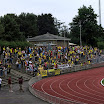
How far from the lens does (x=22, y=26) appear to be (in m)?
65.2

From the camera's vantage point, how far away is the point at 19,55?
2711cm

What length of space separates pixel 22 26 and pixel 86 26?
870 inches

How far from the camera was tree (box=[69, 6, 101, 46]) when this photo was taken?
54.9 metres

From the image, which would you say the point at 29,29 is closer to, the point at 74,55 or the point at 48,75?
the point at 74,55

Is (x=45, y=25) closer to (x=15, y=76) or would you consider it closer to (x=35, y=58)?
(x=35, y=58)

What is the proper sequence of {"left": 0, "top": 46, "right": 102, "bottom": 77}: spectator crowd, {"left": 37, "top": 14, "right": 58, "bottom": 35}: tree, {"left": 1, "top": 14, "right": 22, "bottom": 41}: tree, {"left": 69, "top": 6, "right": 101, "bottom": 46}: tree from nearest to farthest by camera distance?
{"left": 0, "top": 46, "right": 102, "bottom": 77}: spectator crowd, {"left": 1, "top": 14, "right": 22, "bottom": 41}: tree, {"left": 69, "top": 6, "right": 101, "bottom": 46}: tree, {"left": 37, "top": 14, "right": 58, "bottom": 35}: tree

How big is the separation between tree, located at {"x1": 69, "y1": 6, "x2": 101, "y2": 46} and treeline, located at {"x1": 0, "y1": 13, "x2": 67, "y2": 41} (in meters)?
5.65

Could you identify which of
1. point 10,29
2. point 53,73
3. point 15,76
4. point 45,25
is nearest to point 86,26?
point 10,29

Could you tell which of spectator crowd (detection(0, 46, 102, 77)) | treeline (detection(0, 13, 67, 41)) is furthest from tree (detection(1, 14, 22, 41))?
spectator crowd (detection(0, 46, 102, 77))

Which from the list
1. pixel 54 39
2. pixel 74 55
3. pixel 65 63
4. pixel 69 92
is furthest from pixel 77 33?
pixel 69 92

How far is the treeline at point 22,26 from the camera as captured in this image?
44719 mm

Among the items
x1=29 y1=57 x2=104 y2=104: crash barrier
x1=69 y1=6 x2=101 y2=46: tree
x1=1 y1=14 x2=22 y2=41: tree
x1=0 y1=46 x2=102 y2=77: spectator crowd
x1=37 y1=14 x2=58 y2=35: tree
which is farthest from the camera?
x1=37 y1=14 x2=58 y2=35: tree

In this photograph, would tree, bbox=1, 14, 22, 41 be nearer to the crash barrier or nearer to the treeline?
the treeline

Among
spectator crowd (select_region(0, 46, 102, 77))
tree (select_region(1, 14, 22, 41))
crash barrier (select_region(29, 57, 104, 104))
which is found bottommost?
crash barrier (select_region(29, 57, 104, 104))
